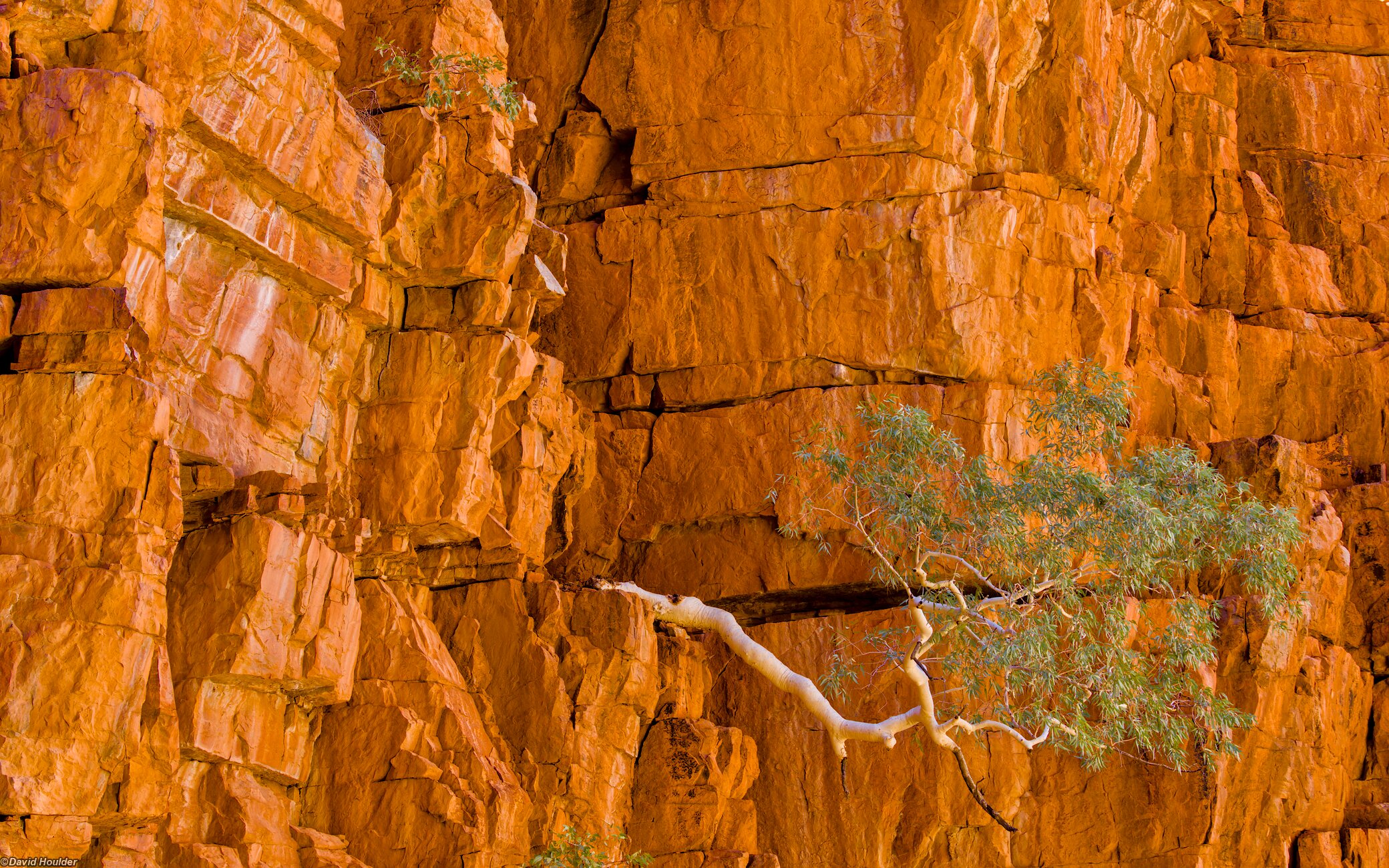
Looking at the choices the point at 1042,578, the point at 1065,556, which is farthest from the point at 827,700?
the point at 1065,556

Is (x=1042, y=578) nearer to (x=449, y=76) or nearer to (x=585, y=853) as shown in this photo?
(x=585, y=853)

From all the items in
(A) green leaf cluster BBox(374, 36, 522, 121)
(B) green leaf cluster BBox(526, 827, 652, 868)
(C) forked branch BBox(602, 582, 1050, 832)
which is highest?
(A) green leaf cluster BBox(374, 36, 522, 121)

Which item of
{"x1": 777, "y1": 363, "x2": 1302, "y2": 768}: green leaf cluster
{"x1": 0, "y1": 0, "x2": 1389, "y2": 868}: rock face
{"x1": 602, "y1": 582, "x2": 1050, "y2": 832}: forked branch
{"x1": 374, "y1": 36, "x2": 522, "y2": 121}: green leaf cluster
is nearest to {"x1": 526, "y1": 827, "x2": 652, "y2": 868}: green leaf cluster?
{"x1": 0, "y1": 0, "x2": 1389, "y2": 868}: rock face

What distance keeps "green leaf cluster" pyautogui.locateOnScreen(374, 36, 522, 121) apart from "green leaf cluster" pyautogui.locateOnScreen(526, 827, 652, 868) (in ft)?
28.4

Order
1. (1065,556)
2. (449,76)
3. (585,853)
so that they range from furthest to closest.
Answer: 1. (1065,556)
2. (449,76)
3. (585,853)

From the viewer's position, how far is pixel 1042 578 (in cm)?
2058

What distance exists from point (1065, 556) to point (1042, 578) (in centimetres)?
142

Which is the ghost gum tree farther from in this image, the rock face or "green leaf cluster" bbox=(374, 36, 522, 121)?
"green leaf cluster" bbox=(374, 36, 522, 121)

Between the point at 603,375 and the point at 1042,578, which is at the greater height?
the point at 603,375

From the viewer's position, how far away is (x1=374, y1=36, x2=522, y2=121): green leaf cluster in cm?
1811

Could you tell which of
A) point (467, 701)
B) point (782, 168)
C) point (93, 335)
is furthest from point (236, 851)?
point (782, 168)

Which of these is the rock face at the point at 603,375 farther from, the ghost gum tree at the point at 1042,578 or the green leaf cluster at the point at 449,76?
the ghost gum tree at the point at 1042,578

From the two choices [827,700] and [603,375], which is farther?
[603,375]

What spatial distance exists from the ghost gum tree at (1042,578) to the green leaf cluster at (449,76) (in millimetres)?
6182
